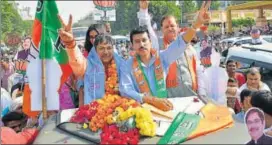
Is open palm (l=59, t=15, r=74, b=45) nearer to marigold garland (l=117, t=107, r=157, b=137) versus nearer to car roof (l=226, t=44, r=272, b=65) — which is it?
marigold garland (l=117, t=107, r=157, b=137)

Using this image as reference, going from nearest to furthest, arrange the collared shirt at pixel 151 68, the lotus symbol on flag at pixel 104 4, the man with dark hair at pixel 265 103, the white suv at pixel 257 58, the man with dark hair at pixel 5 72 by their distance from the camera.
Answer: the man with dark hair at pixel 265 103 → the collared shirt at pixel 151 68 → the white suv at pixel 257 58 → the man with dark hair at pixel 5 72 → the lotus symbol on flag at pixel 104 4

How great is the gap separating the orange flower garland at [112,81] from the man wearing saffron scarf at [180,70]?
0.46 meters

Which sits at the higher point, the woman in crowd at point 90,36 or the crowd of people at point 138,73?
the woman in crowd at point 90,36

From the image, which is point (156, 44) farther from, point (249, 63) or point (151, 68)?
point (249, 63)

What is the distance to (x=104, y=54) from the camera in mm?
3695

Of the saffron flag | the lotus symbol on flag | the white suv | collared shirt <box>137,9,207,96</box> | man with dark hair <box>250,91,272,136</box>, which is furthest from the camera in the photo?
the lotus symbol on flag

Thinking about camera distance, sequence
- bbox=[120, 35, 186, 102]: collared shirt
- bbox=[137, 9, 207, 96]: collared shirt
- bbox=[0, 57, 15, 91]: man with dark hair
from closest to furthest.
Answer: bbox=[120, 35, 186, 102]: collared shirt
bbox=[137, 9, 207, 96]: collared shirt
bbox=[0, 57, 15, 91]: man with dark hair

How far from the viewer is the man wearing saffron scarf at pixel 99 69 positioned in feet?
12.0

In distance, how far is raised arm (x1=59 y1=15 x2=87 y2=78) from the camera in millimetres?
3493

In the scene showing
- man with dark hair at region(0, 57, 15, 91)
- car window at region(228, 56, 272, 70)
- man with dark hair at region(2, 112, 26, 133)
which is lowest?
man with dark hair at region(2, 112, 26, 133)

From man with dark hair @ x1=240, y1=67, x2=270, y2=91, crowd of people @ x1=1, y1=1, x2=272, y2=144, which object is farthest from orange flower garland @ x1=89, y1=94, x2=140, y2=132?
man with dark hair @ x1=240, y1=67, x2=270, y2=91

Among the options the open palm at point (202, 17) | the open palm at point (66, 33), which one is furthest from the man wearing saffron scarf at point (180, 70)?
the open palm at point (66, 33)

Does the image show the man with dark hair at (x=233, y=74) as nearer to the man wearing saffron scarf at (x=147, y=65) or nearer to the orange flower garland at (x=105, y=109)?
the man wearing saffron scarf at (x=147, y=65)

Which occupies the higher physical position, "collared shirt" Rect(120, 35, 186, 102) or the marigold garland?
"collared shirt" Rect(120, 35, 186, 102)
